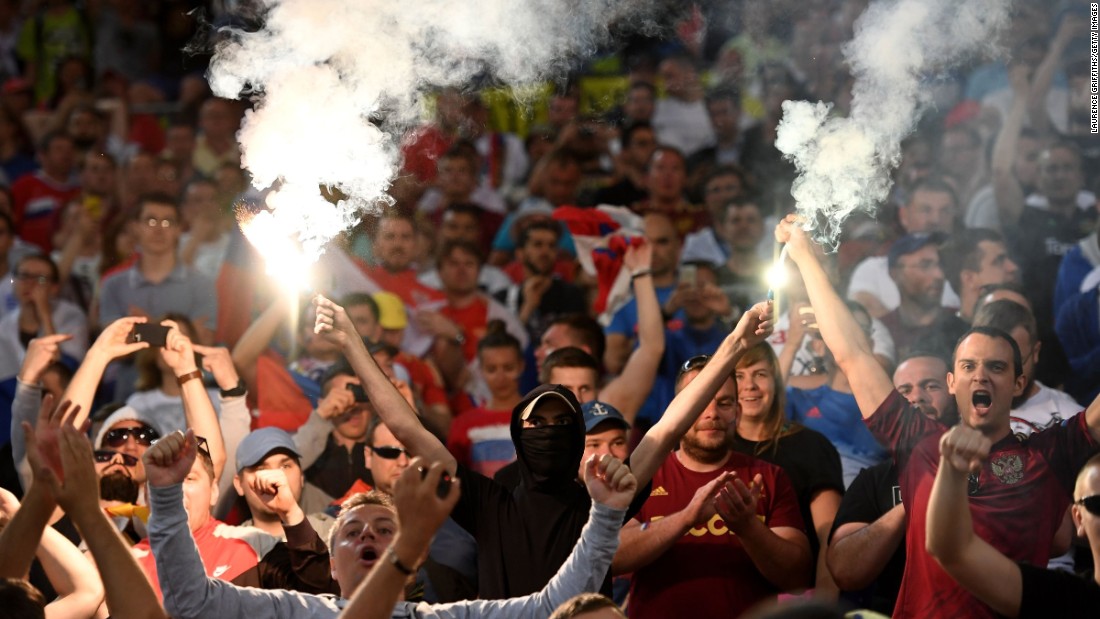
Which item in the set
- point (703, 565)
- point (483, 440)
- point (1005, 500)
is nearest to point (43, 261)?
point (483, 440)

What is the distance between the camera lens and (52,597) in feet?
19.8

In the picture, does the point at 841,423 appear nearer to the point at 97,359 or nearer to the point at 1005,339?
the point at 1005,339

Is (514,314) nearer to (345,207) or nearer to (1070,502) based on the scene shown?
(345,207)

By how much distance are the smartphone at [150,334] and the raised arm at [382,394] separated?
4.18ft

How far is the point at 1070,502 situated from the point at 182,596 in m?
3.26

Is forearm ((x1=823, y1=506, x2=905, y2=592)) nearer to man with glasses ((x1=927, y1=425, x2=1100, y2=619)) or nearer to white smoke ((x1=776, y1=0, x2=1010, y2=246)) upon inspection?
man with glasses ((x1=927, y1=425, x2=1100, y2=619))

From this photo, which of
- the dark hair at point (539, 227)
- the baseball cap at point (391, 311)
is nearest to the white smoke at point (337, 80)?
the baseball cap at point (391, 311)

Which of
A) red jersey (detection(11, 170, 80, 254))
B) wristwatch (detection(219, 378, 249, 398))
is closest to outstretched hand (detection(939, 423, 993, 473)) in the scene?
wristwatch (detection(219, 378, 249, 398))

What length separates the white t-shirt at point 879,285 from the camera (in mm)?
8281

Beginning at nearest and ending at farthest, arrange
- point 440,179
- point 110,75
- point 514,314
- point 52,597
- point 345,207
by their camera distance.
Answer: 1. point 52,597
2. point 345,207
3. point 514,314
4. point 440,179
5. point 110,75

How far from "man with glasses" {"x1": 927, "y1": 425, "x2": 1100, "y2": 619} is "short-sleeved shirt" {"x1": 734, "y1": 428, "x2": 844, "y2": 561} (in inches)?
51.9

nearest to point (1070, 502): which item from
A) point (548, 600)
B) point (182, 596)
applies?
point (548, 600)

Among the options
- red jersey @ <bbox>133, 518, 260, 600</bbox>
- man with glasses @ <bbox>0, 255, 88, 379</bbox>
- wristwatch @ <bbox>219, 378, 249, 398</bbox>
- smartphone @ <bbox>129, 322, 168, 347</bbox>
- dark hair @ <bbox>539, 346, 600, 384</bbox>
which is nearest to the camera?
red jersey @ <bbox>133, 518, 260, 600</bbox>

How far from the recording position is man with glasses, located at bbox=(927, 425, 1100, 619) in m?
4.67
